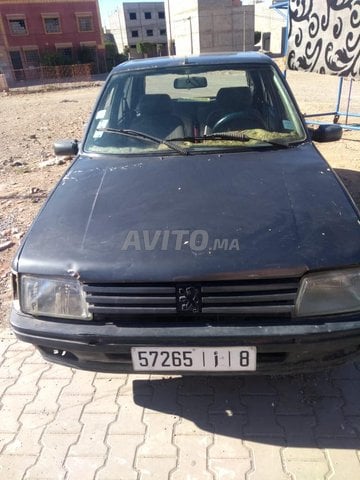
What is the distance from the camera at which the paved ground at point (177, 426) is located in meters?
2.02

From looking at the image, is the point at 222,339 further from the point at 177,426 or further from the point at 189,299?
the point at 177,426

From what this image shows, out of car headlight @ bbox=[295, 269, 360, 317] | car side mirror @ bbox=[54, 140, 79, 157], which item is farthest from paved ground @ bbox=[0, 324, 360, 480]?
car side mirror @ bbox=[54, 140, 79, 157]

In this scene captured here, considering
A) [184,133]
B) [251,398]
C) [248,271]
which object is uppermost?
[184,133]

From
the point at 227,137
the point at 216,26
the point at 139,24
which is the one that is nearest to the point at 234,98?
the point at 227,137

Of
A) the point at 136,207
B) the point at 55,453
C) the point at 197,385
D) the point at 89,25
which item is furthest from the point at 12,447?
the point at 89,25

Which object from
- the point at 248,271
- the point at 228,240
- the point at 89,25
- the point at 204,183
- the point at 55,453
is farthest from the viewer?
the point at 89,25

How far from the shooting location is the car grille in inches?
70.4

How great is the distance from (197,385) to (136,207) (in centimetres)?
117

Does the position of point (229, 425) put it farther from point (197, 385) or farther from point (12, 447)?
point (12, 447)

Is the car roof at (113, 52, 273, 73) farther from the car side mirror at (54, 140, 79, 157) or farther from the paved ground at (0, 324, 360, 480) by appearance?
the paved ground at (0, 324, 360, 480)

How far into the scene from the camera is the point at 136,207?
2188 millimetres

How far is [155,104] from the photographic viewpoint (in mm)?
3242

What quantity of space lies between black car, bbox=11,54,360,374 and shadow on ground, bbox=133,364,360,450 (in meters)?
0.48

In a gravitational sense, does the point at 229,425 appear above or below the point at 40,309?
below
